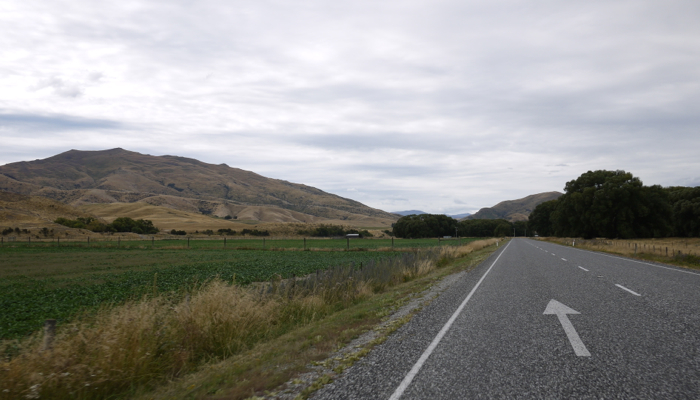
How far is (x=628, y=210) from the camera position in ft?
215

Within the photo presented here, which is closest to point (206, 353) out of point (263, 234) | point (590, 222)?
point (590, 222)

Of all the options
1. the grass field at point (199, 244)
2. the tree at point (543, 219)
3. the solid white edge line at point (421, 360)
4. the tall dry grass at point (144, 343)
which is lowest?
the grass field at point (199, 244)

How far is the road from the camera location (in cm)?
467

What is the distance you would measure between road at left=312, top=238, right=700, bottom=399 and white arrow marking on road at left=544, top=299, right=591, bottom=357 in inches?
0.7

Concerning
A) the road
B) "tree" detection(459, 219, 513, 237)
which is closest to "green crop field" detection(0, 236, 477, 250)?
the road

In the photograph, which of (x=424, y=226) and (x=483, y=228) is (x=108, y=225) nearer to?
(x=424, y=226)

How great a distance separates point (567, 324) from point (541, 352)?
6.99 feet

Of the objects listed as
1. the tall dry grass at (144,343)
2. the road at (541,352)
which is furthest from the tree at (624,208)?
the tall dry grass at (144,343)

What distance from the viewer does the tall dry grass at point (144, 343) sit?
211 inches

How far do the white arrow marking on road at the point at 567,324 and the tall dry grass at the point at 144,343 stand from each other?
5.88 m

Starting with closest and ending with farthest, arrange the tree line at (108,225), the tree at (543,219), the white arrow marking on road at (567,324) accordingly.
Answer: the white arrow marking on road at (567,324), the tree line at (108,225), the tree at (543,219)

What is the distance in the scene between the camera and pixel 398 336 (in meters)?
7.52

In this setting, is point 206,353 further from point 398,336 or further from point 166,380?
point 398,336

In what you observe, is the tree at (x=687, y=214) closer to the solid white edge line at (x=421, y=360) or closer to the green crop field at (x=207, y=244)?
the green crop field at (x=207, y=244)
